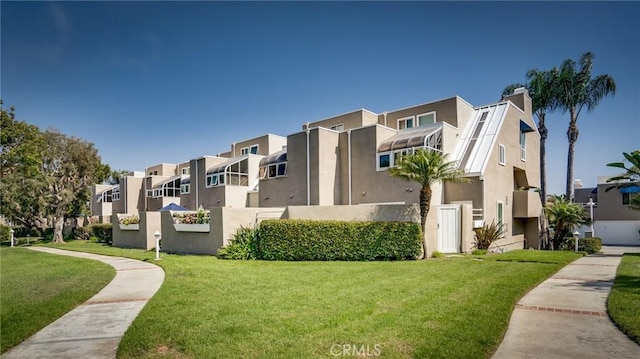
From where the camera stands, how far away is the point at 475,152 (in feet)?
73.0

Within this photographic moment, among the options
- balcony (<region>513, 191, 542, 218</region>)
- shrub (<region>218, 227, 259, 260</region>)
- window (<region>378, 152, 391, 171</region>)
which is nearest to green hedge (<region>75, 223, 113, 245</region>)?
shrub (<region>218, 227, 259, 260</region>)

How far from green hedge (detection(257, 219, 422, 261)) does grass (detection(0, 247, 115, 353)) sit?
21.4ft

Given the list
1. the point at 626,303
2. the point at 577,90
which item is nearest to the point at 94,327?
the point at 626,303

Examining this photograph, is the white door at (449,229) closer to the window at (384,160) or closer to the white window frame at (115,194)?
the window at (384,160)

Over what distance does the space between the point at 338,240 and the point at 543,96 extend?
30.6m

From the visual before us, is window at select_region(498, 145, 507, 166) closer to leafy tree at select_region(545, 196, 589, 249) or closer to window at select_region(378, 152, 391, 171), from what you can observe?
leafy tree at select_region(545, 196, 589, 249)

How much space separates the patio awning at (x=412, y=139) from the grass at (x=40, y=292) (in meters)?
16.1

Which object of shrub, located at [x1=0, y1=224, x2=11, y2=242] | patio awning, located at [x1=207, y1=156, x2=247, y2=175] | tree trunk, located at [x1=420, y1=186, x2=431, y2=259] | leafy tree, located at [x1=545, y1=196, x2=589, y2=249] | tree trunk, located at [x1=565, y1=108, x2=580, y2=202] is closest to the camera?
tree trunk, located at [x1=420, y1=186, x2=431, y2=259]

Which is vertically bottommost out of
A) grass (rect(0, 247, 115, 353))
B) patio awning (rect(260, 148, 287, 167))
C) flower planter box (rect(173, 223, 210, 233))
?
grass (rect(0, 247, 115, 353))

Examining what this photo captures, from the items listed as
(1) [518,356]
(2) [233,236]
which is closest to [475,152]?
(2) [233,236]

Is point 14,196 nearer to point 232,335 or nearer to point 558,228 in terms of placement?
point 232,335

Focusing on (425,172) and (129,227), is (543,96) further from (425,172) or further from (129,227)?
(129,227)

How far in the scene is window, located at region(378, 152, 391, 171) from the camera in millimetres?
22452

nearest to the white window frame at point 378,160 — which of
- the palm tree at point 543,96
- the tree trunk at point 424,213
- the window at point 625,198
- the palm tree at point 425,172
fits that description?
the palm tree at point 425,172
